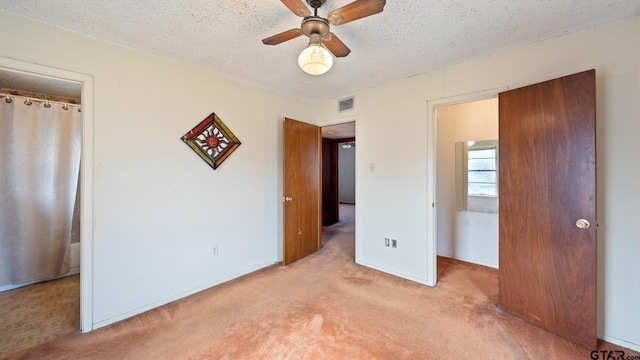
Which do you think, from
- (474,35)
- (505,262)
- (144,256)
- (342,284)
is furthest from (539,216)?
(144,256)

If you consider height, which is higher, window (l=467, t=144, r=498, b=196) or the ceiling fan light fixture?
the ceiling fan light fixture

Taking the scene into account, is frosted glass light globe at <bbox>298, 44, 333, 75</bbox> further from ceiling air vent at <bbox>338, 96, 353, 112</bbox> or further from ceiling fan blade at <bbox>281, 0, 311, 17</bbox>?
ceiling air vent at <bbox>338, 96, 353, 112</bbox>

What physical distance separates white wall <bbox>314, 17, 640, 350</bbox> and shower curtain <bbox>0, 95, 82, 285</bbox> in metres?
3.57

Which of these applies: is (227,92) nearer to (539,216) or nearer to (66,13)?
(66,13)

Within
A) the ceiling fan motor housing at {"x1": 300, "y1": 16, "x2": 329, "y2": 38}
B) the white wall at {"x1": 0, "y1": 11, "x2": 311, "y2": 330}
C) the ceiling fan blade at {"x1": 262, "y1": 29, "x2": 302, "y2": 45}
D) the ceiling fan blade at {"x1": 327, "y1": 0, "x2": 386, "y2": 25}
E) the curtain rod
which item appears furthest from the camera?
the curtain rod

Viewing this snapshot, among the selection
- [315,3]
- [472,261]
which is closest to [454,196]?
[472,261]

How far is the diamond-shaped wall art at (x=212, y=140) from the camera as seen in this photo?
2497mm

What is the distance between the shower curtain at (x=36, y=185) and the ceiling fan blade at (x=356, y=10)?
10.9 ft

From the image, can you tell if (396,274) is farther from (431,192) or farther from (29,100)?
(29,100)

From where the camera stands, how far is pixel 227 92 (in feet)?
9.10

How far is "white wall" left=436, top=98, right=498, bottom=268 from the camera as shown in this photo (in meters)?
3.15

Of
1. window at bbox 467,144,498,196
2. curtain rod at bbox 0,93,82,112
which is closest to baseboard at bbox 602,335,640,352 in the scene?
window at bbox 467,144,498,196

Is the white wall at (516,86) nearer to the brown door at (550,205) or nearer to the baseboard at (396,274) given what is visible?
the baseboard at (396,274)

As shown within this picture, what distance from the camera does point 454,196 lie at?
3.43 metres
